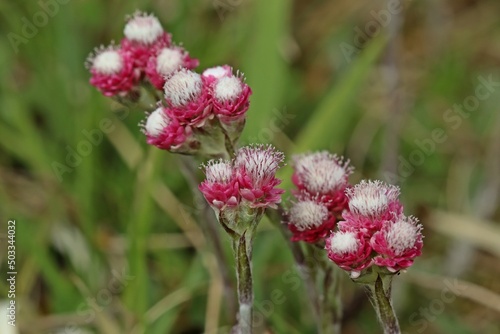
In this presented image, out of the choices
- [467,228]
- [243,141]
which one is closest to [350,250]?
[243,141]

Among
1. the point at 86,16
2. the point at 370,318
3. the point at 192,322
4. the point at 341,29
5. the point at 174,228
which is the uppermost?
the point at 86,16

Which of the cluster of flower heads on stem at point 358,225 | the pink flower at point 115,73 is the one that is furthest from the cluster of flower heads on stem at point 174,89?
the cluster of flower heads on stem at point 358,225

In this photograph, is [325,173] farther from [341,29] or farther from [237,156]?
[341,29]

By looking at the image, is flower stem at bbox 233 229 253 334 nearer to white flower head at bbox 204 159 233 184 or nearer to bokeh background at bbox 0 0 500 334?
white flower head at bbox 204 159 233 184

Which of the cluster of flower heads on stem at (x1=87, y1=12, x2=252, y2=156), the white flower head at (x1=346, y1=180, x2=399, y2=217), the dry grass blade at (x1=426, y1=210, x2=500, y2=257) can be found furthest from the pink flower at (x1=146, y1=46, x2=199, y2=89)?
the dry grass blade at (x1=426, y1=210, x2=500, y2=257)

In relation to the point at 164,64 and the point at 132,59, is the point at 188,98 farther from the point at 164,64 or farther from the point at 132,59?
the point at 132,59

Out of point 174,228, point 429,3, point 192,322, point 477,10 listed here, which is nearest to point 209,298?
point 192,322

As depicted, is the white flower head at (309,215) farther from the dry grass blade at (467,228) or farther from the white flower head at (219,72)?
the dry grass blade at (467,228)
